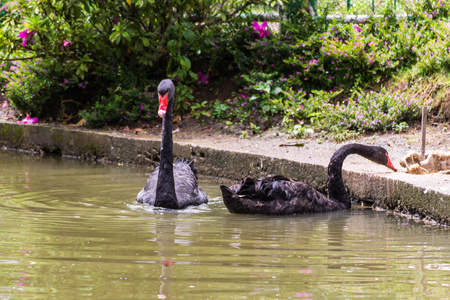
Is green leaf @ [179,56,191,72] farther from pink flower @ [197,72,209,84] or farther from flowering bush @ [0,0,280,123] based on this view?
pink flower @ [197,72,209,84]

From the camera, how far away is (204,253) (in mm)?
4484

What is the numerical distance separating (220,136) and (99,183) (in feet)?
9.36

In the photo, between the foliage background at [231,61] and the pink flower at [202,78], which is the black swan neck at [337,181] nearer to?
the foliage background at [231,61]

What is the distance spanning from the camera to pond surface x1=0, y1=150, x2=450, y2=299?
3.56 m

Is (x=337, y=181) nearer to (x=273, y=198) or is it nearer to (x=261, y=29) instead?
(x=273, y=198)

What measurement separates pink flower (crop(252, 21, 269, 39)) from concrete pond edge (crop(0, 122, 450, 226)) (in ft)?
11.9

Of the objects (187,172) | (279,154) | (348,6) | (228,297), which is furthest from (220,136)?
(228,297)

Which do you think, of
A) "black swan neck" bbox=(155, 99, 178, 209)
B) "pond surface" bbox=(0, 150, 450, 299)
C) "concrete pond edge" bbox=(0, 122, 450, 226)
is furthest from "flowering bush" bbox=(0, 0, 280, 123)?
"pond surface" bbox=(0, 150, 450, 299)

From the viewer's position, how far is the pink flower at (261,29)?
41.1 feet

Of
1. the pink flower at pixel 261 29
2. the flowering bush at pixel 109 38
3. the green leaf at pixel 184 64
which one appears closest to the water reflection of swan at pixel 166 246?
the flowering bush at pixel 109 38

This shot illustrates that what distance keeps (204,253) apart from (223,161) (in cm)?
474

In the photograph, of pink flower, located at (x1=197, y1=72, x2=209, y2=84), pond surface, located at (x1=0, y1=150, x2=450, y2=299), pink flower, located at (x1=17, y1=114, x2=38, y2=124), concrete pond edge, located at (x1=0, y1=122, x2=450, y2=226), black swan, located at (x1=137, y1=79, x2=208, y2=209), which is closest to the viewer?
pond surface, located at (x1=0, y1=150, x2=450, y2=299)

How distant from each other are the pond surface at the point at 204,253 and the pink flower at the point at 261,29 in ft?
18.9

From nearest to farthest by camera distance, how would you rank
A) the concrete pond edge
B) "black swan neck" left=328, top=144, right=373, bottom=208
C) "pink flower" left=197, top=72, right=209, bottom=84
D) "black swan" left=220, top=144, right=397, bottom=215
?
the concrete pond edge
"black swan" left=220, top=144, right=397, bottom=215
"black swan neck" left=328, top=144, right=373, bottom=208
"pink flower" left=197, top=72, right=209, bottom=84
